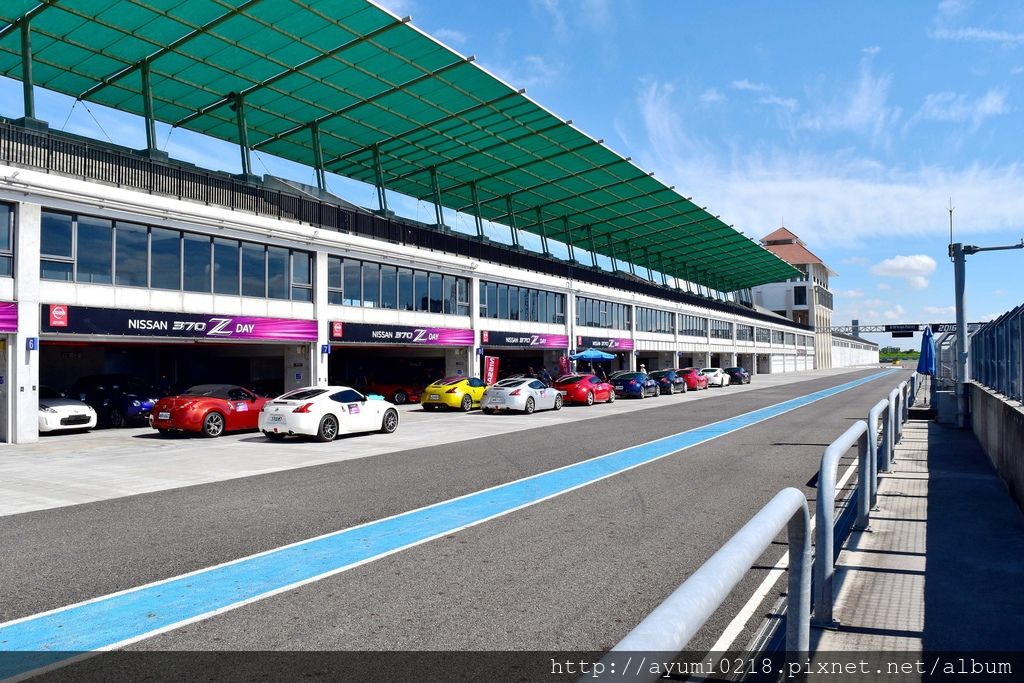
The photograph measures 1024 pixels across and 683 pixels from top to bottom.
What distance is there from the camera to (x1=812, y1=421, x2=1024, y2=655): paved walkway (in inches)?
185

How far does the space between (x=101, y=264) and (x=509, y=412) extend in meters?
14.0

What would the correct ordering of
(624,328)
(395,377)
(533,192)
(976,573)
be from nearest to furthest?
(976,573) → (395,377) → (533,192) → (624,328)

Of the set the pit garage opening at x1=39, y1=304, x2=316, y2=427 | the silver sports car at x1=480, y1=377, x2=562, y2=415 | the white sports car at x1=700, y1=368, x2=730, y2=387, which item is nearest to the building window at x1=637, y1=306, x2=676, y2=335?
the white sports car at x1=700, y1=368, x2=730, y2=387

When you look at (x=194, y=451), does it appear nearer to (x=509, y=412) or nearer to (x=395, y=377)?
(x=509, y=412)

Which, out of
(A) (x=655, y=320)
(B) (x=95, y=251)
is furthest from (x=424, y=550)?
(A) (x=655, y=320)

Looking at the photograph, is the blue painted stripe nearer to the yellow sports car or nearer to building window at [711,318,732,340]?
the yellow sports car

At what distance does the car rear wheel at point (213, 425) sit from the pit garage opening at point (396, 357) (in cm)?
774

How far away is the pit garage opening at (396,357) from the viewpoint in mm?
27828

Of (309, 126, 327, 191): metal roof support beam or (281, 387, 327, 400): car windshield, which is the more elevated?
(309, 126, 327, 191): metal roof support beam

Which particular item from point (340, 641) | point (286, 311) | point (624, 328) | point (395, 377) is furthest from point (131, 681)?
point (624, 328)

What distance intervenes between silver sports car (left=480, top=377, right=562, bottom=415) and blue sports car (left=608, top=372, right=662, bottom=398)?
9.45 m

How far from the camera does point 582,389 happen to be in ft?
101

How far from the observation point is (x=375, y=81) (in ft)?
88.6

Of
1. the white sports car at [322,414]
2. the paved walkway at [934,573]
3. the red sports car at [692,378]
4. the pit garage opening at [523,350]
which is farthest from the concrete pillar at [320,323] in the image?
the red sports car at [692,378]
